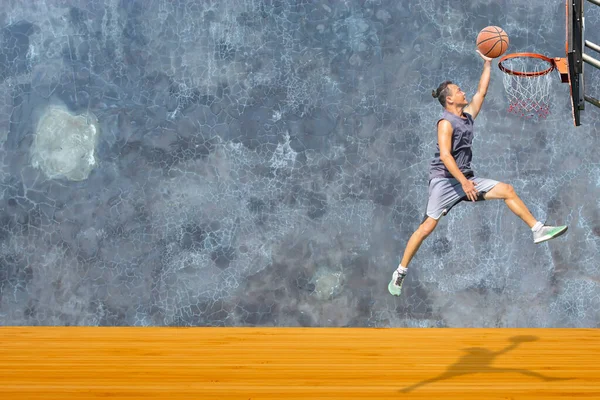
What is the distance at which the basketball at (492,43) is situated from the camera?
14.0 feet

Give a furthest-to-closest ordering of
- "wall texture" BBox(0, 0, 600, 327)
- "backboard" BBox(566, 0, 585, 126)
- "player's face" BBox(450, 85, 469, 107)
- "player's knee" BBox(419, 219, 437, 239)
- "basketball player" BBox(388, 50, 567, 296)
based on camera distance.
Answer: "wall texture" BBox(0, 0, 600, 327) < "player's face" BBox(450, 85, 469, 107) < "player's knee" BBox(419, 219, 437, 239) < "basketball player" BBox(388, 50, 567, 296) < "backboard" BBox(566, 0, 585, 126)

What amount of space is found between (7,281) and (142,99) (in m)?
1.84

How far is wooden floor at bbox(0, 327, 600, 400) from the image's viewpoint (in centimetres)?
304

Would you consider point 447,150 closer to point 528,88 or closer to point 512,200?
point 512,200

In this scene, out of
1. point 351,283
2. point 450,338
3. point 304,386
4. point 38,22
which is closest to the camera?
point 304,386

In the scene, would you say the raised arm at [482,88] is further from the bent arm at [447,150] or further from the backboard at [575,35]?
the backboard at [575,35]

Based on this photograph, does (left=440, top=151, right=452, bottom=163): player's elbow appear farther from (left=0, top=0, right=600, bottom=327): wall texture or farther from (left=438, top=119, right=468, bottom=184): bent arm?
(left=0, top=0, right=600, bottom=327): wall texture

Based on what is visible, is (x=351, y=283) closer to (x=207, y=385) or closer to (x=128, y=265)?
(x=128, y=265)

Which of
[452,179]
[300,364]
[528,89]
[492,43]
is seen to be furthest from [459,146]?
[528,89]

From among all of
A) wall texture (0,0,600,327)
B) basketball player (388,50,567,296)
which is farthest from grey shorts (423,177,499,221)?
wall texture (0,0,600,327)

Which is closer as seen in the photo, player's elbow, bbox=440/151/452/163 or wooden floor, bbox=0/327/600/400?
wooden floor, bbox=0/327/600/400

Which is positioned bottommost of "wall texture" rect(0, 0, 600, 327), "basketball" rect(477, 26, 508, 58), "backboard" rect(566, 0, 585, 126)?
"wall texture" rect(0, 0, 600, 327)

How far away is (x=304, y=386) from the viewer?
313 cm

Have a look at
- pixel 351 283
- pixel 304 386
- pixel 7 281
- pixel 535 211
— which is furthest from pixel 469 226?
pixel 7 281
